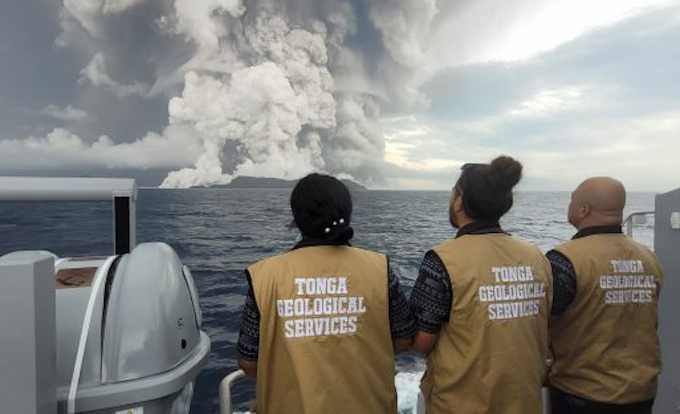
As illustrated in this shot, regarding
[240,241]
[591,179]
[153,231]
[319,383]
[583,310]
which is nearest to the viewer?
[319,383]

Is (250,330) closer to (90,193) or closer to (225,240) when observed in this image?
(90,193)

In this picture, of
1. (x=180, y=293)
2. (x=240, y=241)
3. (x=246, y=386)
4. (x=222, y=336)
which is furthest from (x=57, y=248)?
(x=180, y=293)

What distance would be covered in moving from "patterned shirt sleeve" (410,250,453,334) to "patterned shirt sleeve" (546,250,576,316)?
22.2 inches

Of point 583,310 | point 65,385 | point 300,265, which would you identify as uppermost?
point 300,265

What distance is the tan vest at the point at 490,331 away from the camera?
62.2 inches

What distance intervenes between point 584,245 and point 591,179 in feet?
1.05

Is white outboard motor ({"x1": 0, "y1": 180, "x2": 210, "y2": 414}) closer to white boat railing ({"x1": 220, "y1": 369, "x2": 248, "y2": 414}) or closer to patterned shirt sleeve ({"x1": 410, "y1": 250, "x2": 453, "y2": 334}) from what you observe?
white boat railing ({"x1": 220, "y1": 369, "x2": 248, "y2": 414})

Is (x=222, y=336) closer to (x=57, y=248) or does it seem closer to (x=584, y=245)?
(x=584, y=245)

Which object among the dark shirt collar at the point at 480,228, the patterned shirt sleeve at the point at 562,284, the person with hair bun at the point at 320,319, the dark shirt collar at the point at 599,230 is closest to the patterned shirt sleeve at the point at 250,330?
the person with hair bun at the point at 320,319

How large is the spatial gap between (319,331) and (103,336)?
30.4 inches

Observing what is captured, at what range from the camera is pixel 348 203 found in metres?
1.52

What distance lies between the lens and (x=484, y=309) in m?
1.57

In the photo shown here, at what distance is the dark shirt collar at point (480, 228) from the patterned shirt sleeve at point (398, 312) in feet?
1.07

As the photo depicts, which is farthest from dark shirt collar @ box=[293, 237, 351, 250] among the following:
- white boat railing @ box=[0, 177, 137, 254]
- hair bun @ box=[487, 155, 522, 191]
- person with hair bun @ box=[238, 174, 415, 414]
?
white boat railing @ box=[0, 177, 137, 254]
